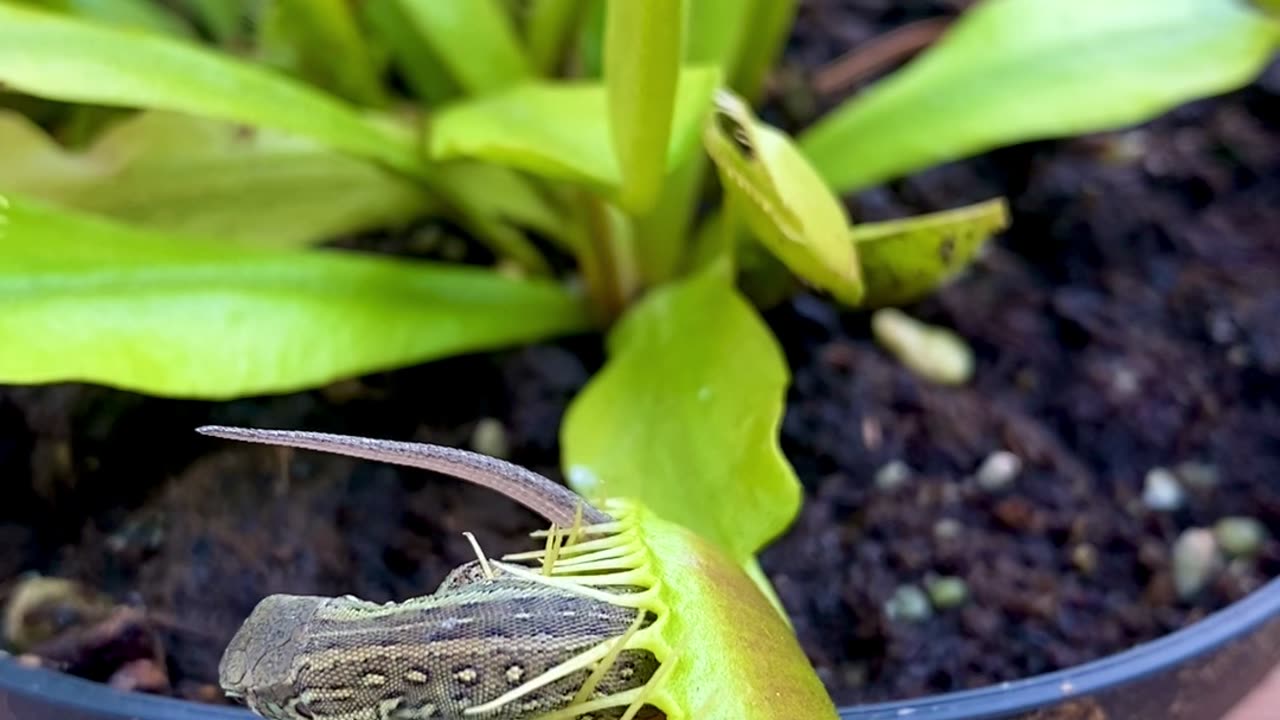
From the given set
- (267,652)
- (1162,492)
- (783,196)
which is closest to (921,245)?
(783,196)

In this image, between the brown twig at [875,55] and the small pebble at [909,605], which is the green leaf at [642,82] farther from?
the brown twig at [875,55]

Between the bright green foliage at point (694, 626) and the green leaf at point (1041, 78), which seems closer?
the bright green foliage at point (694, 626)

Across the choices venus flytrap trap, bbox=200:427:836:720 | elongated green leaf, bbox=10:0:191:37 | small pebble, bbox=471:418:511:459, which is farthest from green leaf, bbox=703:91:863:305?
elongated green leaf, bbox=10:0:191:37

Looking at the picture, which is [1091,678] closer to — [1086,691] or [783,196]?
[1086,691]

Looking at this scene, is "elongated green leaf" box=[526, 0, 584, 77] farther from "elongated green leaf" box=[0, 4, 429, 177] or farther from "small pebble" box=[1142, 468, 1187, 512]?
"small pebble" box=[1142, 468, 1187, 512]

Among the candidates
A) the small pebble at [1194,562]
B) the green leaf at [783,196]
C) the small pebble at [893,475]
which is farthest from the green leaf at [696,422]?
the small pebble at [1194,562]

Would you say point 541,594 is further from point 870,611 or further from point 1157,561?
point 1157,561
